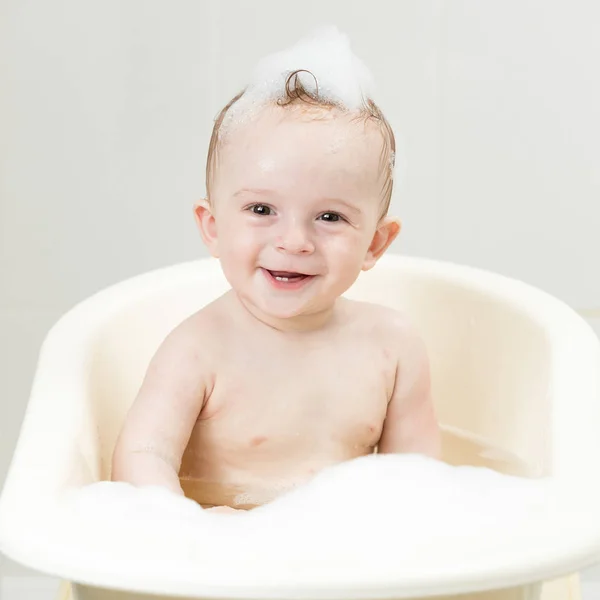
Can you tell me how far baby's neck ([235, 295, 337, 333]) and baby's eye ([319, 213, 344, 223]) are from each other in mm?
139

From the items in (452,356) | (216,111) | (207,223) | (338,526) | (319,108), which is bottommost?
(338,526)

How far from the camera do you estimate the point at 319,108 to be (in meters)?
1.11

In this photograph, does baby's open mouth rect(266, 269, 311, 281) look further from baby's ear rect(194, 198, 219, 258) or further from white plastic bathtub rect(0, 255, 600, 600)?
white plastic bathtub rect(0, 255, 600, 600)

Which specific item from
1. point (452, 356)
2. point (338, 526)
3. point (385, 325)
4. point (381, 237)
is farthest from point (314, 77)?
point (338, 526)

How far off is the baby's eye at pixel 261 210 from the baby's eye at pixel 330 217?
51 mm

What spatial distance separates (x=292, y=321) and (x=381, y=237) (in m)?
0.13

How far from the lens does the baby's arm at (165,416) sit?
41.8 inches

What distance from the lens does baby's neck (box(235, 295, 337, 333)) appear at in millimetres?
1193

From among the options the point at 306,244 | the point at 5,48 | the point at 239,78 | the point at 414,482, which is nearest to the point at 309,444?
the point at 306,244

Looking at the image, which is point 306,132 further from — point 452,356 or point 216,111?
point 216,111

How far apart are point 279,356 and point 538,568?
52 centimetres

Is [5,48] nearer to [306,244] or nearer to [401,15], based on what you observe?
[401,15]

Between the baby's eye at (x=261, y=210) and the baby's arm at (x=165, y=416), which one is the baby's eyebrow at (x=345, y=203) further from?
the baby's arm at (x=165, y=416)

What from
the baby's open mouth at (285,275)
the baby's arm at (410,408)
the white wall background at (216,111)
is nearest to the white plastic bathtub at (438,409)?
the baby's arm at (410,408)
